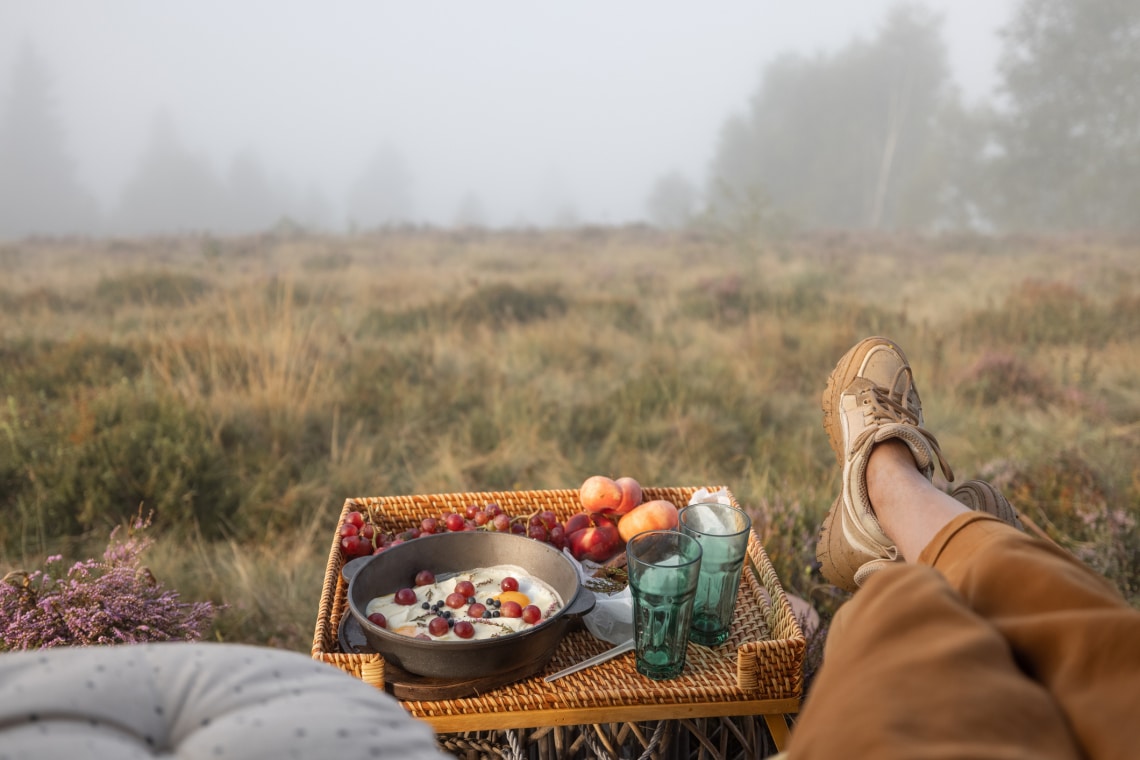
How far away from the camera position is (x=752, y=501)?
3164 mm

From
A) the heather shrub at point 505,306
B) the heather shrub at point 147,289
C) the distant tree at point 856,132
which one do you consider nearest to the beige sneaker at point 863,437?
Answer: the heather shrub at point 505,306

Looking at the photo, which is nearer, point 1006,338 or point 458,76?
point 1006,338

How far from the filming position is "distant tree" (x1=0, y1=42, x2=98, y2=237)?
113 ft

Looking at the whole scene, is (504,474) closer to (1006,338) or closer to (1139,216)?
(1006,338)

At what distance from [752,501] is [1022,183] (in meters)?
26.1

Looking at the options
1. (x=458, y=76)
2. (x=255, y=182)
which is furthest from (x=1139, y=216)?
(x=255, y=182)

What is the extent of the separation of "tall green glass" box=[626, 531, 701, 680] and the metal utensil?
0.05m

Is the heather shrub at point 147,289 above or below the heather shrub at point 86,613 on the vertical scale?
below

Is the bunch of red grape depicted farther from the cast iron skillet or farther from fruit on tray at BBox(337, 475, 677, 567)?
the cast iron skillet

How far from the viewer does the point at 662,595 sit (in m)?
1.38

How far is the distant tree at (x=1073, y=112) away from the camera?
72.6ft

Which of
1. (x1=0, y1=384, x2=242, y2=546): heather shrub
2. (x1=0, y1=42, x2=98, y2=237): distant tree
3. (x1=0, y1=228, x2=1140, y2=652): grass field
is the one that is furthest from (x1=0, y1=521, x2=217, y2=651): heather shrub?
(x1=0, y1=42, x2=98, y2=237): distant tree

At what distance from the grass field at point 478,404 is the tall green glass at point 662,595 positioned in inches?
50.2

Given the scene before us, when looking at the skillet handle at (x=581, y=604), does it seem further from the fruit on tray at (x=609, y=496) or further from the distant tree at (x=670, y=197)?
the distant tree at (x=670, y=197)
